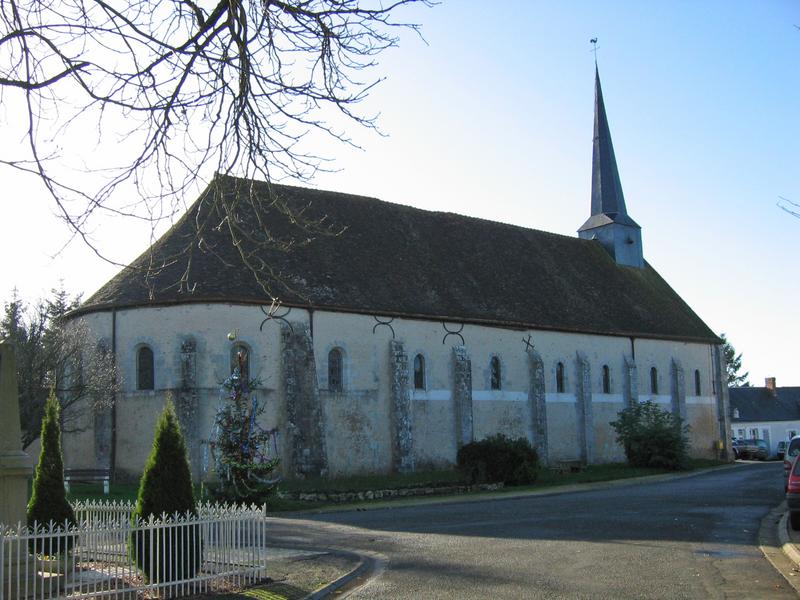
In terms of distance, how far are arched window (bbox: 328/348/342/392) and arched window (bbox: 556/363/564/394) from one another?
35.6 ft

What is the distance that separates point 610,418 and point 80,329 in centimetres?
2239

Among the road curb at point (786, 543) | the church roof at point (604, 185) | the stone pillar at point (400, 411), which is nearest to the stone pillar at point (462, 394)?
the stone pillar at point (400, 411)

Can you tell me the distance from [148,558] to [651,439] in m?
27.4

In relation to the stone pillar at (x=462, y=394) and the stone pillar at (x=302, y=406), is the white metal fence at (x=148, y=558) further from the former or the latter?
the stone pillar at (x=462, y=394)

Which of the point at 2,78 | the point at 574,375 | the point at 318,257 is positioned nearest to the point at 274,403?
the point at 318,257

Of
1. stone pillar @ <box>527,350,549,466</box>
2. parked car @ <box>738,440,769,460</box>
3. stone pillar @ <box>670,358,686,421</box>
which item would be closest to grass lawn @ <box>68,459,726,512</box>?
stone pillar @ <box>527,350,549,466</box>

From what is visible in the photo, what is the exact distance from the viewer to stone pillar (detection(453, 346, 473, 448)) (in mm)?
32688

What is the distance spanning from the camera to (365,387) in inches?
1204

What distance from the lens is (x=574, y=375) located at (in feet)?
124

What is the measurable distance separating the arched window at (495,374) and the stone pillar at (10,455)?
2561 centimetres

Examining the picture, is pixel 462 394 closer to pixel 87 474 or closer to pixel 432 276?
pixel 432 276

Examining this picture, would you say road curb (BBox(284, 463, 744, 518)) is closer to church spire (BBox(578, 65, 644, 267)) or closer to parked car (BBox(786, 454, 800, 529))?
parked car (BBox(786, 454, 800, 529))

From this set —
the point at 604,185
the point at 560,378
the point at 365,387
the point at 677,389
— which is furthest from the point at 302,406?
the point at 604,185

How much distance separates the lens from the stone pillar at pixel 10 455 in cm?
1000
